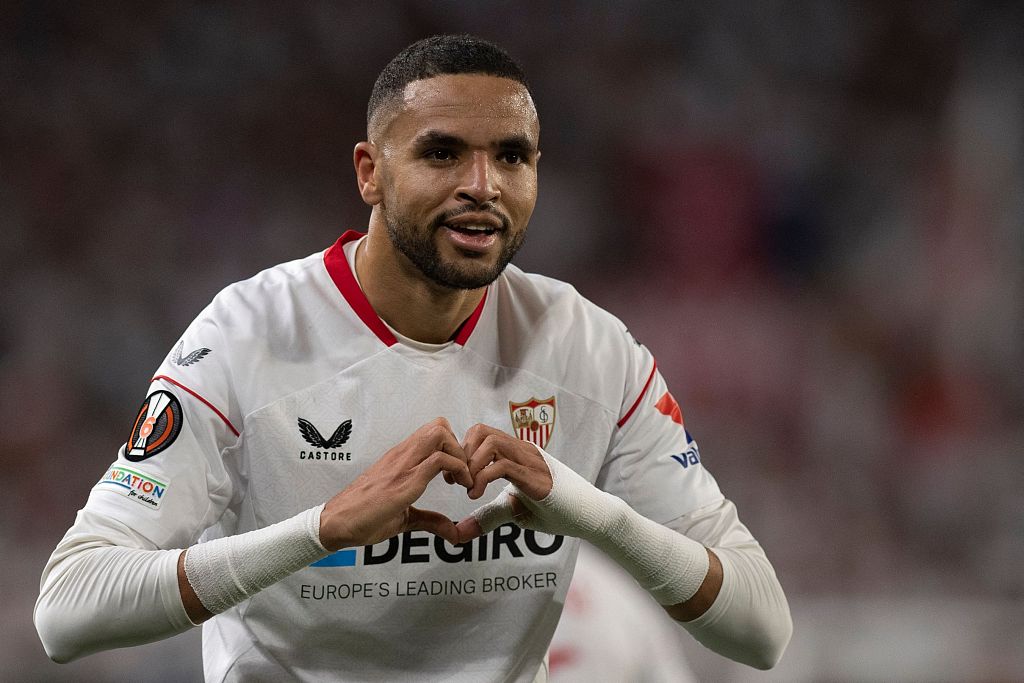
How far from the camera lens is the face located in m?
2.04

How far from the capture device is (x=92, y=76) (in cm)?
509

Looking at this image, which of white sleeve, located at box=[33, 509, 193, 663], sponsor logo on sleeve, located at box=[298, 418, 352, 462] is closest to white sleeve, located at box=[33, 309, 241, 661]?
white sleeve, located at box=[33, 509, 193, 663]

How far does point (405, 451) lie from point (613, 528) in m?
0.41

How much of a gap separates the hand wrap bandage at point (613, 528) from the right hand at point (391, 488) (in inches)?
6.2

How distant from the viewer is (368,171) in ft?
7.36

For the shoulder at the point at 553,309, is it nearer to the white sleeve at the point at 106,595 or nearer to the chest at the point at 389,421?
the chest at the point at 389,421

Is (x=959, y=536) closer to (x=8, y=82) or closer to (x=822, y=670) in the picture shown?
(x=822, y=670)

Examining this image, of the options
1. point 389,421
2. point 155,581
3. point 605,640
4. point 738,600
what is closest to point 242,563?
point 155,581

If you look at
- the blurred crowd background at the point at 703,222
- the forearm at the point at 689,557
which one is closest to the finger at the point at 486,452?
the forearm at the point at 689,557

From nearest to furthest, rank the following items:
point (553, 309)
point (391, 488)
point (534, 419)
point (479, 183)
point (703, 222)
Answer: point (391, 488)
point (479, 183)
point (534, 419)
point (553, 309)
point (703, 222)

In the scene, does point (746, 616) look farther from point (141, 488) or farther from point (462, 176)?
point (141, 488)

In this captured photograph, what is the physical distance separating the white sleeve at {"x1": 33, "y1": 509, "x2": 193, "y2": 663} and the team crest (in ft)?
2.25

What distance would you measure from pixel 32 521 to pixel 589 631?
255cm

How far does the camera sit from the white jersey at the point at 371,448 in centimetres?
206
